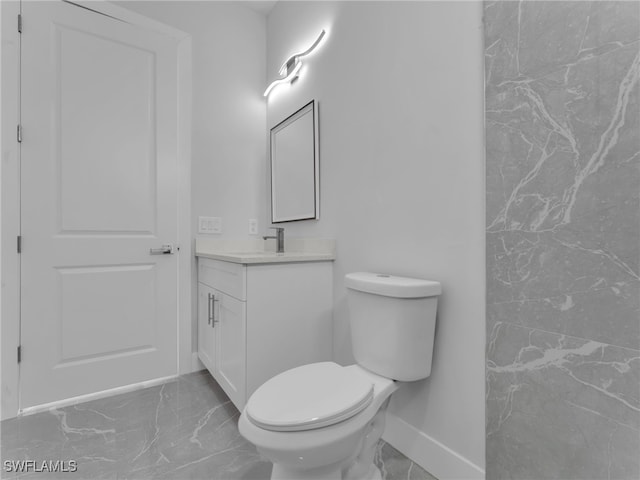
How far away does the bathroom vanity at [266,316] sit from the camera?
1.41 meters

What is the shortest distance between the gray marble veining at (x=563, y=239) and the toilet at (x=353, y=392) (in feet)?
0.78

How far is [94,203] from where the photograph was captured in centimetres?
181

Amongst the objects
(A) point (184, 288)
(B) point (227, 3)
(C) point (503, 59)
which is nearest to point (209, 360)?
(A) point (184, 288)

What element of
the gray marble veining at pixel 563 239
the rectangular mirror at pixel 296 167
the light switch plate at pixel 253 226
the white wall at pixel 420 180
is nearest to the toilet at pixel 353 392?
the white wall at pixel 420 180

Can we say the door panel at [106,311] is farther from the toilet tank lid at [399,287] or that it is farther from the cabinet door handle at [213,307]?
the toilet tank lid at [399,287]

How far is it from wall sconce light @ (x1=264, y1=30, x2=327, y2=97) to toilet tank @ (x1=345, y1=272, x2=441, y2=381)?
143cm

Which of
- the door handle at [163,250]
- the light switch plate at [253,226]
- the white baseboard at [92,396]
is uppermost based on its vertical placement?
the light switch plate at [253,226]

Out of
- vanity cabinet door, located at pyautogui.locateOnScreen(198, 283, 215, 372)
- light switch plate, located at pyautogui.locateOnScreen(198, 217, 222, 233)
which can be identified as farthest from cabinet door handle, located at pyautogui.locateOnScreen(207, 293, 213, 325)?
light switch plate, located at pyautogui.locateOnScreen(198, 217, 222, 233)

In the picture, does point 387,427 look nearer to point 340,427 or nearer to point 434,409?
point 434,409

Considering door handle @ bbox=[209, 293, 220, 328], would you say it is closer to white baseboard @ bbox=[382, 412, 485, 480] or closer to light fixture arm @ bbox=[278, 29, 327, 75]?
white baseboard @ bbox=[382, 412, 485, 480]

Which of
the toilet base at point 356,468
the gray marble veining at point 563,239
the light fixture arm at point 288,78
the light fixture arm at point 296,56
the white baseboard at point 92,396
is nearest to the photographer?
the gray marble veining at point 563,239

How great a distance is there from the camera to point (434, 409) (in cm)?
119

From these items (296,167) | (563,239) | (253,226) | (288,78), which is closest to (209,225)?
(253,226)

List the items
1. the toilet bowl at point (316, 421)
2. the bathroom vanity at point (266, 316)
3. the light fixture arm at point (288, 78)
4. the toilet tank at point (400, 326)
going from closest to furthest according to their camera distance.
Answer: the toilet bowl at point (316, 421) < the toilet tank at point (400, 326) < the bathroom vanity at point (266, 316) < the light fixture arm at point (288, 78)
